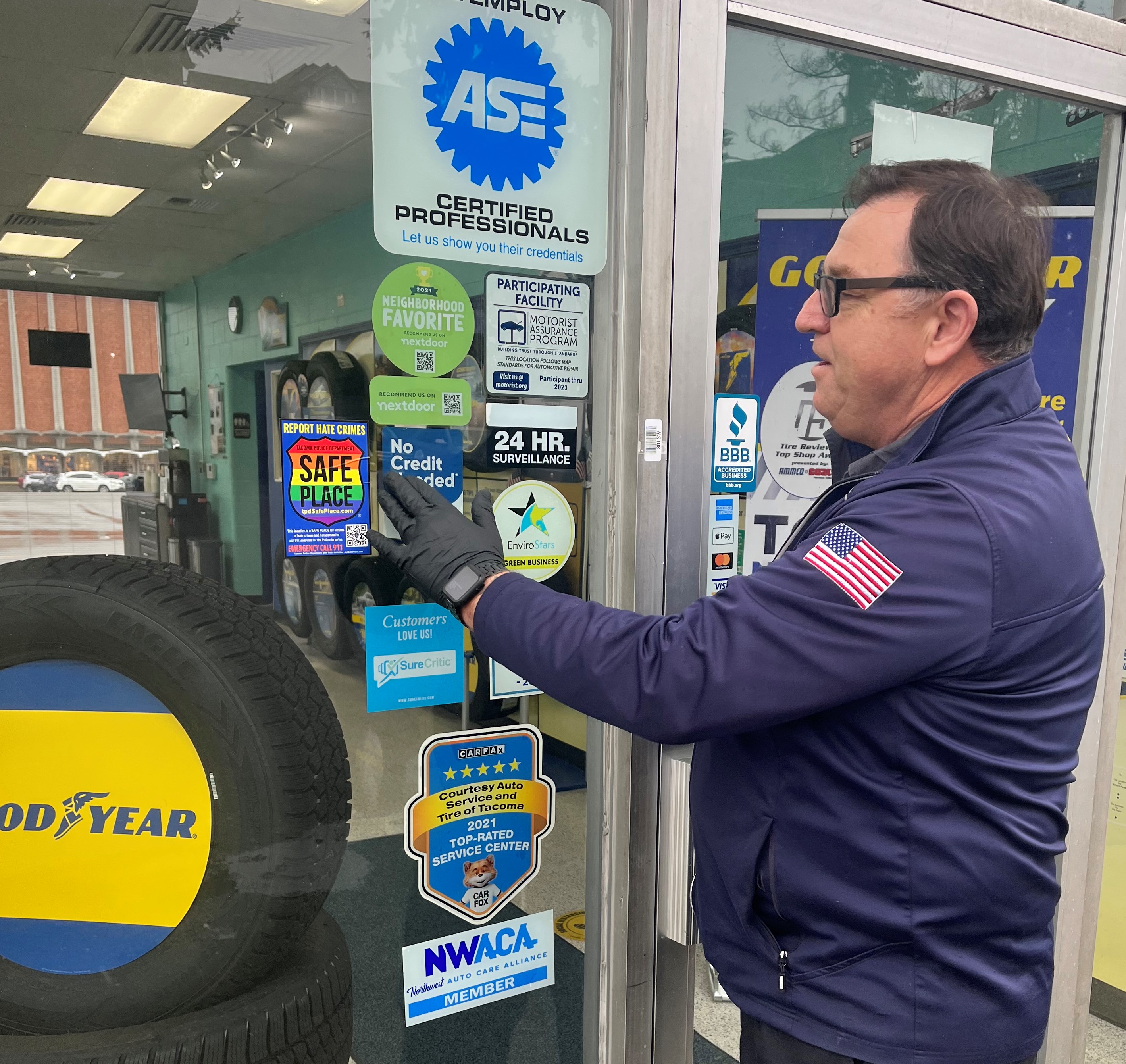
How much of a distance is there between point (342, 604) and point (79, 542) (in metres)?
0.36

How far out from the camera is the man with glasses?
3.46ft

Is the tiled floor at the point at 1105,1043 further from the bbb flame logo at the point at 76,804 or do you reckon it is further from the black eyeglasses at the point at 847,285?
the bbb flame logo at the point at 76,804

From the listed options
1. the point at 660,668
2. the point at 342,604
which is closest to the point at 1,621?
the point at 342,604

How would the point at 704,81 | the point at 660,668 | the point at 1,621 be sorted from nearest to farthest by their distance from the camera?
the point at 660,668
the point at 1,621
the point at 704,81

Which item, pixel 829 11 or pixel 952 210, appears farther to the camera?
pixel 829 11

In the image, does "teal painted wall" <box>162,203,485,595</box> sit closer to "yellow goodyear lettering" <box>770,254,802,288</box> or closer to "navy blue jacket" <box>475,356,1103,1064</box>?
"navy blue jacket" <box>475,356,1103,1064</box>

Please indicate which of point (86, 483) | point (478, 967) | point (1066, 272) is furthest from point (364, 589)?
point (1066, 272)

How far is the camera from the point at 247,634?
4.18ft

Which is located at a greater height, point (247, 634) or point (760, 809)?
point (247, 634)

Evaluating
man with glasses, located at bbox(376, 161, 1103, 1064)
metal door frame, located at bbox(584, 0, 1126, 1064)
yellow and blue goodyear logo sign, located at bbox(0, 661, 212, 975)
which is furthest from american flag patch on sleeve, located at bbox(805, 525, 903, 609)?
yellow and blue goodyear logo sign, located at bbox(0, 661, 212, 975)

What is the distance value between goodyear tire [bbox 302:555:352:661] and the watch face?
0.24m

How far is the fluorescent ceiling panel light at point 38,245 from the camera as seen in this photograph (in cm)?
115

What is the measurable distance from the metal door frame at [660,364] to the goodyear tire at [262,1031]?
0.46 meters

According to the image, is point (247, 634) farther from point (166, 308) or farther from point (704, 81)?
point (704, 81)
